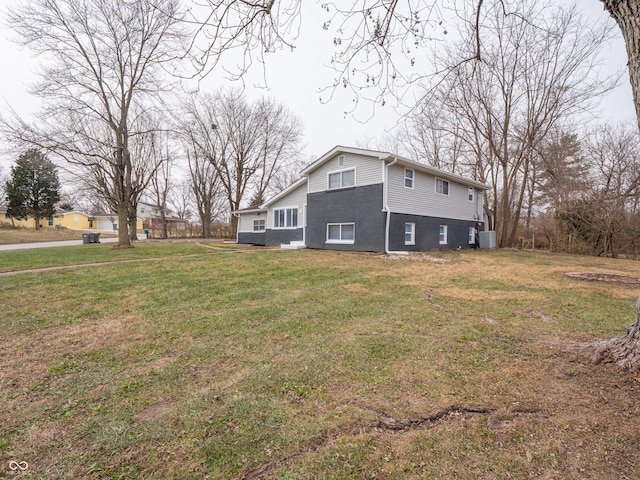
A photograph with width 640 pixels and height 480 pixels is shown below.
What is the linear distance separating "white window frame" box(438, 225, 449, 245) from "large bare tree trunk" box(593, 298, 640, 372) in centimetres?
1400

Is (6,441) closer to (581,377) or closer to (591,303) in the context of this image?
(581,377)

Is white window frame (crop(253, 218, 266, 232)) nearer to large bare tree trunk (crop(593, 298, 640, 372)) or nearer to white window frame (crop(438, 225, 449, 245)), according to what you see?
white window frame (crop(438, 225, 449, 245))

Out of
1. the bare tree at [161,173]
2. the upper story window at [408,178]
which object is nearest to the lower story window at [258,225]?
the bare tree at [161,173]

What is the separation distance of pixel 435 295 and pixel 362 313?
200cm

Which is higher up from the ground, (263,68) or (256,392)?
(263,68)

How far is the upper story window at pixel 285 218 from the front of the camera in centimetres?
1903

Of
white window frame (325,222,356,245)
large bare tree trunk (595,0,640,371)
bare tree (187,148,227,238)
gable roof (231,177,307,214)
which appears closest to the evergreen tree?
bare tree (187,148,227,238)

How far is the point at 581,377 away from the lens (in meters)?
2.57

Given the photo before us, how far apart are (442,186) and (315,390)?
1610 centimetres

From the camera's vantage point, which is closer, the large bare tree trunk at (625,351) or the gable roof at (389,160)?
the large bare tree trunk at (625,351)

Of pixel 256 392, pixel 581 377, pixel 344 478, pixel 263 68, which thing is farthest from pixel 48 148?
pixel 581 377

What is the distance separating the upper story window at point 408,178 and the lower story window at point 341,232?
129 inches

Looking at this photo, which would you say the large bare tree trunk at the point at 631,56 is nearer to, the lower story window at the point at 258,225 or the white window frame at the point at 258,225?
the white window frame at the point at 258,225

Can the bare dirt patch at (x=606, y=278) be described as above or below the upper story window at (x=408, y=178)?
below
